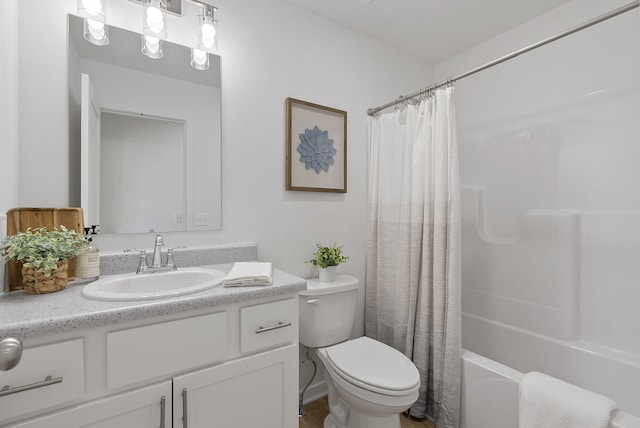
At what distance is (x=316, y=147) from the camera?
1858mm

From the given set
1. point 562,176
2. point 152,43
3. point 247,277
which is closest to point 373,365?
point 247,277

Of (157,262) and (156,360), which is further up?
(157,262)

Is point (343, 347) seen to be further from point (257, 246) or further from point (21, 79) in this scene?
point (21, 79)

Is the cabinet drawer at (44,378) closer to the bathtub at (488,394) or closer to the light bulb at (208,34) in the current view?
the light bulb at (208,34)

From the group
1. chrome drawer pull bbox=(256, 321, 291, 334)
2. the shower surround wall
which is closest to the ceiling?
the shower surround wall

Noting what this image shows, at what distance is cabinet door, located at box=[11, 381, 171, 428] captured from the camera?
77cm

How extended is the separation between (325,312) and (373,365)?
0.36 m

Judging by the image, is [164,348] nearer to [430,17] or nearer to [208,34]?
[208,34]

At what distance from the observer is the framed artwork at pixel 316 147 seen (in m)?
1.76

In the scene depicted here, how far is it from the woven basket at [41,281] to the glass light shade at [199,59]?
1.07m

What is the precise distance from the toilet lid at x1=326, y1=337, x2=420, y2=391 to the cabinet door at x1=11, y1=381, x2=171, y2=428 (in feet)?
2.49

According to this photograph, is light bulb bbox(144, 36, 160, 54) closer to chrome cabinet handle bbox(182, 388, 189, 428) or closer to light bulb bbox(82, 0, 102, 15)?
light bulb bbox(82, 0, 102, 15)

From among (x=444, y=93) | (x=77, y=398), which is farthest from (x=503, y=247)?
(x=77, y=398)

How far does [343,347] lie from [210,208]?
3.36ft
